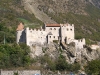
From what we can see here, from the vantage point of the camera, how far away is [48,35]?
118188 mm

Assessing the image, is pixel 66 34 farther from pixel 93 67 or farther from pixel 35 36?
pixel 93 67

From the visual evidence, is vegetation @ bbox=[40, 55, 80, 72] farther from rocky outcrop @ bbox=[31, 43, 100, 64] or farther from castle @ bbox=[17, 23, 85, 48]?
castle @ bbox=[17, 23, 85, 48]

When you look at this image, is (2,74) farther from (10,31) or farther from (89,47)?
(10,31)

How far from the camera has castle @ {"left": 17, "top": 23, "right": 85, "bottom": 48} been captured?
386 ft

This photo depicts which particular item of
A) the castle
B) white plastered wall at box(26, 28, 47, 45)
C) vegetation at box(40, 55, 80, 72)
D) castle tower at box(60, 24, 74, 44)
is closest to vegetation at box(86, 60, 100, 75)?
vegetation at box(40, 55, 80, 72)

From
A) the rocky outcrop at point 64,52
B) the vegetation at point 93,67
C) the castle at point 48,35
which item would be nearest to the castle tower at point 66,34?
the castle at point 48,35

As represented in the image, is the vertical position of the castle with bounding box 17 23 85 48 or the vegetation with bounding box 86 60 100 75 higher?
the castle with bounding box 17 23 85 48

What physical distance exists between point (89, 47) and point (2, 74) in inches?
1156

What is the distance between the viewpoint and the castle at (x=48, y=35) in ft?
386

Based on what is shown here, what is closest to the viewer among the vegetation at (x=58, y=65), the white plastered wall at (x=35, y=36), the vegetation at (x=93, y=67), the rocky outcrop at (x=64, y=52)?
the vegetation at (x=93, y=67)

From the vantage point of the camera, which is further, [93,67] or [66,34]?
[66,34]

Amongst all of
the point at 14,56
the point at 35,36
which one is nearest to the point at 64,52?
the point at 35,36

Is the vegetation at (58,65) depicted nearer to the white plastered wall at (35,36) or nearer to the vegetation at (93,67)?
the vegetation at (93,67)

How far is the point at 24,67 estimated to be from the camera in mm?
113125
